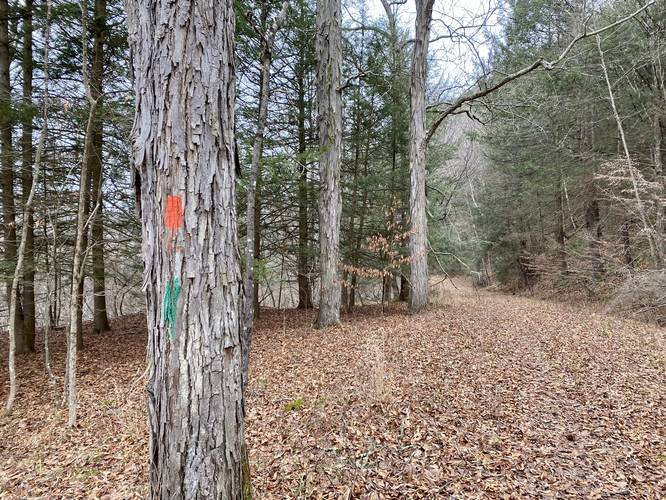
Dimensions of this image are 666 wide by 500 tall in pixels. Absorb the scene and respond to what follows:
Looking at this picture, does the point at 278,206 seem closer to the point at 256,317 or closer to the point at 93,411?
the point at 256,317

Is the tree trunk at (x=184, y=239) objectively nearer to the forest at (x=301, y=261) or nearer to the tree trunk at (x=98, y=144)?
the forest at (x=301, y=261)

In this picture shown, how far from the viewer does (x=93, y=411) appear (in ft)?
15.4

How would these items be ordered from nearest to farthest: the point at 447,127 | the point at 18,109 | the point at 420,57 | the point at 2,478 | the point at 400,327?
the point at 2,478, the point at 18,109, the point at 400,327, the point at 420,57, the point at 447,127

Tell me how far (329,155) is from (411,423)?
20.0 ft

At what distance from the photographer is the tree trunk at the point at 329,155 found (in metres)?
7.81

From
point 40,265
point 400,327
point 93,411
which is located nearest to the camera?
point 93,411

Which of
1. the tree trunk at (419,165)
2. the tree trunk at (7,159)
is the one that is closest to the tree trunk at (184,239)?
the tree trunk at (7,159)

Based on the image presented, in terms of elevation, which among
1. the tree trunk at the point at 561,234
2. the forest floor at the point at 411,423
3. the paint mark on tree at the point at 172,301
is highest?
the tree trunk at the point at 561,234

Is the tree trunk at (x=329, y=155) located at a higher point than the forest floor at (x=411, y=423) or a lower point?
higher

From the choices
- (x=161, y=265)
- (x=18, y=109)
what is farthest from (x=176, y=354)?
(x=18, y=109)

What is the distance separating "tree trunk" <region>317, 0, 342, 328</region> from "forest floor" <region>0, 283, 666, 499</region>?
1.58 meters

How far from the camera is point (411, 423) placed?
3.40 meters

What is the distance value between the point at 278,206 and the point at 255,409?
7.29 meters

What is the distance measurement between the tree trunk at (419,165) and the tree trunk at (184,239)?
25.7 ft
